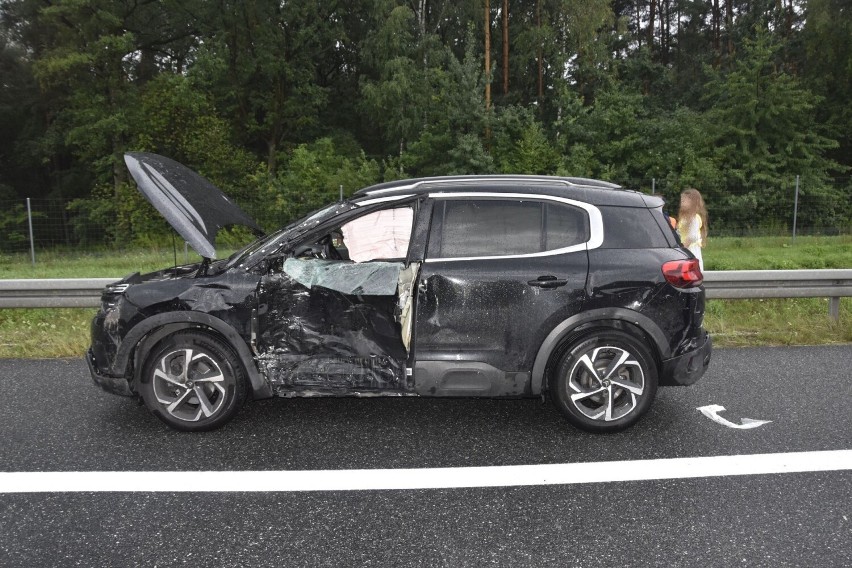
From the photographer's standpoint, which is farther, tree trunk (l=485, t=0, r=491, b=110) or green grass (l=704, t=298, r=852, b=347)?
tree trunk (l=485, t=0, r=491, b=110)

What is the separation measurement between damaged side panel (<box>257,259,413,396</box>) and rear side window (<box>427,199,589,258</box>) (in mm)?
386

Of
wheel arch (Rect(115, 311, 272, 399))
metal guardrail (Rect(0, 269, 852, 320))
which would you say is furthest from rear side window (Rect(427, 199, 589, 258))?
metal guardrail (Rect(0, 269, 852, 320))

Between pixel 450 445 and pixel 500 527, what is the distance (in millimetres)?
1083

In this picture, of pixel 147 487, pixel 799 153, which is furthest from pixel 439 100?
pixel 147 487

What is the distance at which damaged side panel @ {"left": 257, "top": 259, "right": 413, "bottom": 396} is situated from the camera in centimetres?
433

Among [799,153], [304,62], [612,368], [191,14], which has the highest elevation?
[191,14]

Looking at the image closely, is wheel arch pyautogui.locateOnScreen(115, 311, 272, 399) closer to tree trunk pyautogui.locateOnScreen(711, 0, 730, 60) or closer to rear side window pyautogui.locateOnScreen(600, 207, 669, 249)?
rear side window pyautogui.locateOnScreen(600, 207, 669, 249)

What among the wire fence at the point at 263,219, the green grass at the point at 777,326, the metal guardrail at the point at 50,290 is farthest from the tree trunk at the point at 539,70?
the metal guardrail at the point at 50,290

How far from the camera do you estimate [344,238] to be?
5043mm

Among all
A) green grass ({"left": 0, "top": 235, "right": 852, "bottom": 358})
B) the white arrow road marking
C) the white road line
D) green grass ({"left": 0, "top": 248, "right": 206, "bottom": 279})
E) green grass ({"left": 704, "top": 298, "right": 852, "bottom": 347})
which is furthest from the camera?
green grass ({"left": 0, "top": 248, "right": 206, "bottom": 279})

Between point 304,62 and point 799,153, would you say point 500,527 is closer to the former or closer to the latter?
point 799,153

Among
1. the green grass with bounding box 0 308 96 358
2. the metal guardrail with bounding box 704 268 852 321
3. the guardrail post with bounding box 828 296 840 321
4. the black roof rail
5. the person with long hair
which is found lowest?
the green grass with bounding box 0 308 96 358

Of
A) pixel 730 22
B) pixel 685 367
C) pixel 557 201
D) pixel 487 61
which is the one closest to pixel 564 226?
pixel 557 201

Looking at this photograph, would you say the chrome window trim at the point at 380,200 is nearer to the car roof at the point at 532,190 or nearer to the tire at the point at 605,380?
the car roof at the point at 532,190
